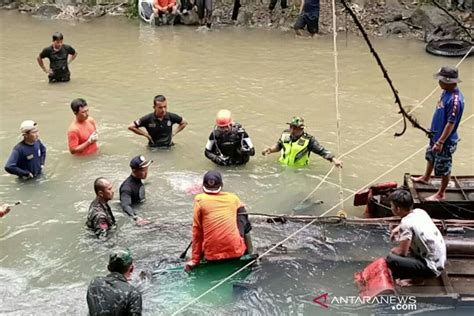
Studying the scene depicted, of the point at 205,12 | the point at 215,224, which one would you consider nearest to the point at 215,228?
the point at 215,224

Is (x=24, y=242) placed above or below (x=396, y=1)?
below

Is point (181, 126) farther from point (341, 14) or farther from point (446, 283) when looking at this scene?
point (341, 14)

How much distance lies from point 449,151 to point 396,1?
13389 mm

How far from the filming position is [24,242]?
7.48 metres

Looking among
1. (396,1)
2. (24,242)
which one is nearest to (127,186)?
(24,242)

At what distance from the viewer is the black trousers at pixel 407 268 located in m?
5.77

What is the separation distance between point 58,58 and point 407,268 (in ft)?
32.0

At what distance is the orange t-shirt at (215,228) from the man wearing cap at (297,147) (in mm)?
2807

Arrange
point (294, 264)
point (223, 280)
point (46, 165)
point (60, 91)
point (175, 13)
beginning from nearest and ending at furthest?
1. point (223, 280)
2. point (294, 264)
3. point (46, 165)
4. point (60, 91)
5. point (175, 13)

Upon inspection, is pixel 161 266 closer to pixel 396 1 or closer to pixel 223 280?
pixel 223 280

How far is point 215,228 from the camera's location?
20.0ft

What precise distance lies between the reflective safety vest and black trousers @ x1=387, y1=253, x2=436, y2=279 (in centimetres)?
324

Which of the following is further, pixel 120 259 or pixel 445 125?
pixel 445 125

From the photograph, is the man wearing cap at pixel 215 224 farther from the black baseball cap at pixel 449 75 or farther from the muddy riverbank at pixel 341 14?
the muddy riverbank at pixel 341 14
